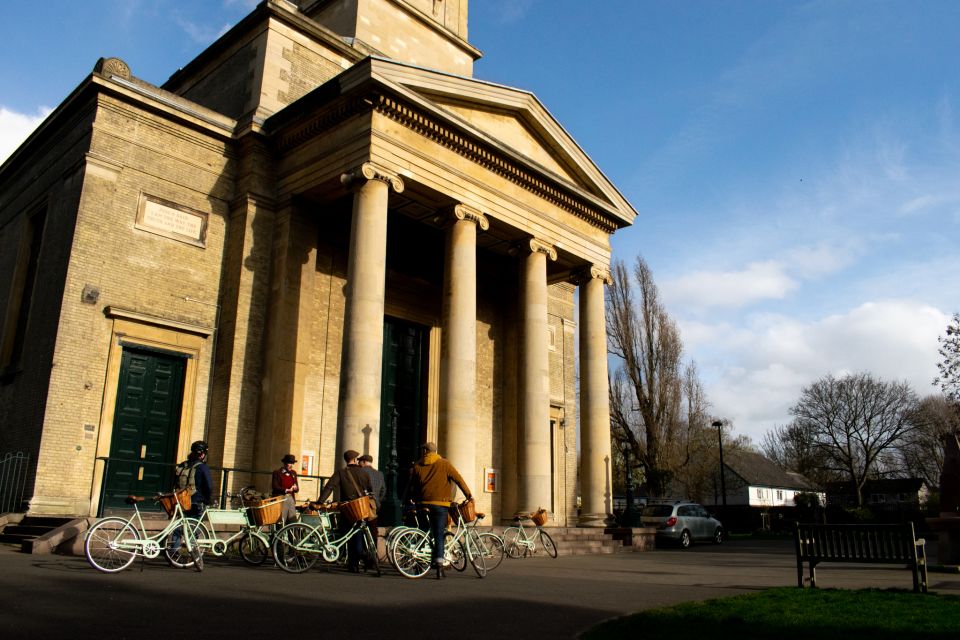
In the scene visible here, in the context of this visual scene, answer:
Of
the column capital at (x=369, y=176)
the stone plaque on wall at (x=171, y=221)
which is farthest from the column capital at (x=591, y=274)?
the stone plaque on wall at (x=171, y=221)

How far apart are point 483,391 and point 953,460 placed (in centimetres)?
1155

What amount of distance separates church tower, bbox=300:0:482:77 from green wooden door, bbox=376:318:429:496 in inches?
316

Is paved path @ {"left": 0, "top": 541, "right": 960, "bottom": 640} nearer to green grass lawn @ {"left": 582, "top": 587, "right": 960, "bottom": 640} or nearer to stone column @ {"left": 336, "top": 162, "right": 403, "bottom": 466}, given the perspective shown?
green grass lawn @ {"left": 582, "top": 587, "right": 960, "bottom": 640}

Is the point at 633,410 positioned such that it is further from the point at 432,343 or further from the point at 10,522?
the point at 10,522

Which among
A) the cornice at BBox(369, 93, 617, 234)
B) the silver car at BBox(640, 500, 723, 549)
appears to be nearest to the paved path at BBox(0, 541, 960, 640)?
the cornice at BBox(369, 93, 617, 234)

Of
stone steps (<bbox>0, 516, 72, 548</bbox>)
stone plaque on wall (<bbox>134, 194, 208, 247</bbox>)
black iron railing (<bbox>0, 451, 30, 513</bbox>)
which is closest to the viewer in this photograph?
stone steps (<bbox>0, 516, 72, 548</bbox>)

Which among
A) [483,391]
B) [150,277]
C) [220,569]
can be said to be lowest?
[220,569]

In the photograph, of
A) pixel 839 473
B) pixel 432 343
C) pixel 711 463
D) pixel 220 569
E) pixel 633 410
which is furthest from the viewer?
pixel 839 473

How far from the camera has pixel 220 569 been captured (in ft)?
30.0

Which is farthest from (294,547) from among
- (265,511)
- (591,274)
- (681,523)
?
(681,523)

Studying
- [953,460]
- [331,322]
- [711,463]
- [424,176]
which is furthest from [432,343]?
[711,463]

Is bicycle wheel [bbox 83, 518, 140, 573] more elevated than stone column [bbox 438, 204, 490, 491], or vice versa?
stone column [bbox 438, 204, 490, 491]

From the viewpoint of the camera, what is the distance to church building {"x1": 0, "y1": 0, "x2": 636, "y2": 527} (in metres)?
14.3

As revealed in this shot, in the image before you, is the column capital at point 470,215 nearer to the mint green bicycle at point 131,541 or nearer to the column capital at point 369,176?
the column capital at point 369,176
